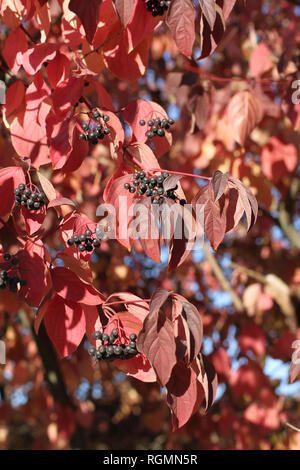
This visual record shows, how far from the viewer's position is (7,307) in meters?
2.11

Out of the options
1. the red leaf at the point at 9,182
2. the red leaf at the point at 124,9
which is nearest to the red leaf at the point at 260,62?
Result: the red leaf at the point at 124,9

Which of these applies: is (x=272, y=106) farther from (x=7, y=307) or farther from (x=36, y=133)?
(x=7, y=307)

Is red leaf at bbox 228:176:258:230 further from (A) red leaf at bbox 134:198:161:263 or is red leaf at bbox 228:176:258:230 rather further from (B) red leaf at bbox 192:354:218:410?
(B) red leaf at bbox 192:354:218:410

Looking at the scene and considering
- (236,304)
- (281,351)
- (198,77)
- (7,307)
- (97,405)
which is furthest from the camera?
(97,405)

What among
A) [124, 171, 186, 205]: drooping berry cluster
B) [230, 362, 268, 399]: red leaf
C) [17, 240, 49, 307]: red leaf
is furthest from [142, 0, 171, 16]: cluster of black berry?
[230, 362, 268, 399]: red leaf

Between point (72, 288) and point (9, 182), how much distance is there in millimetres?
344

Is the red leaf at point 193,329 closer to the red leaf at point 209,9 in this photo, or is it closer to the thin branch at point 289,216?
the red leaf at point 209,9

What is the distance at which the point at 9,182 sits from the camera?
1.48 meters

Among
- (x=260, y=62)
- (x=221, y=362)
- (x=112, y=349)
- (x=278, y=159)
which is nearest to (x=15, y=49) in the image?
(x=112, y=349)

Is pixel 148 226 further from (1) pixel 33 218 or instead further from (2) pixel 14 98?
(2) pixel 14 98

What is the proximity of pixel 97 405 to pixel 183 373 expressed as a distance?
19.5 ft

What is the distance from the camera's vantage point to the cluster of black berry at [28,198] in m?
1.44
